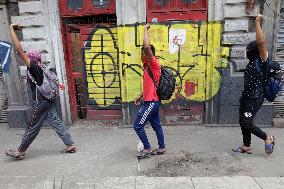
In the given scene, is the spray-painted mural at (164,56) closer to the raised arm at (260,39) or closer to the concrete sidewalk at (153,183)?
the raised arm at (260,39)

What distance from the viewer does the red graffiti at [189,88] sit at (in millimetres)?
5934

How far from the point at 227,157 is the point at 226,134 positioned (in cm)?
94

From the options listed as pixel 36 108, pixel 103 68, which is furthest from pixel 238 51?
pixel 36 108

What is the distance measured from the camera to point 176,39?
5.71m

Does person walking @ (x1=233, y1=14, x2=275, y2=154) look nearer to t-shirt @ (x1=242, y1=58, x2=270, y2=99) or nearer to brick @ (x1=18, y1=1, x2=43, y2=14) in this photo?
t-shirt @ (x1=242, y1=58, x2=270, y2=99)

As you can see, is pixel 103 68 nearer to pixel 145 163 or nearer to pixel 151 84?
pixel 151 84

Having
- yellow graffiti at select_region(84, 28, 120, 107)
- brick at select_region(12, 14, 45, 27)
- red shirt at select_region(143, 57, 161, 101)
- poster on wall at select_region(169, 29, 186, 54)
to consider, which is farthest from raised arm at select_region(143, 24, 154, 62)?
brick at select_region(12, 14, 45, 27)

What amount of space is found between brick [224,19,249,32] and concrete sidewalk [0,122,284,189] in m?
1.88

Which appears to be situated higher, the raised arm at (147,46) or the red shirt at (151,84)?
the raised arm at (147,46)

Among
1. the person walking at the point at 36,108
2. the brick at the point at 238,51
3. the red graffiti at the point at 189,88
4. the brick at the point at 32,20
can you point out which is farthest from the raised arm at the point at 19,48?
the brick at the point at 238,51

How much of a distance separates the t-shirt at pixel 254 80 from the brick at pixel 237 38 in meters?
1.13

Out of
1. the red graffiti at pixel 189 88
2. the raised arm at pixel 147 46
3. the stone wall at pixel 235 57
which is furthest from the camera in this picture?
the red graffiti at pixel 189 88

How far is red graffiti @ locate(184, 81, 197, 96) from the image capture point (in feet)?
19.5

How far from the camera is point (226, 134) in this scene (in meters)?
5.72
